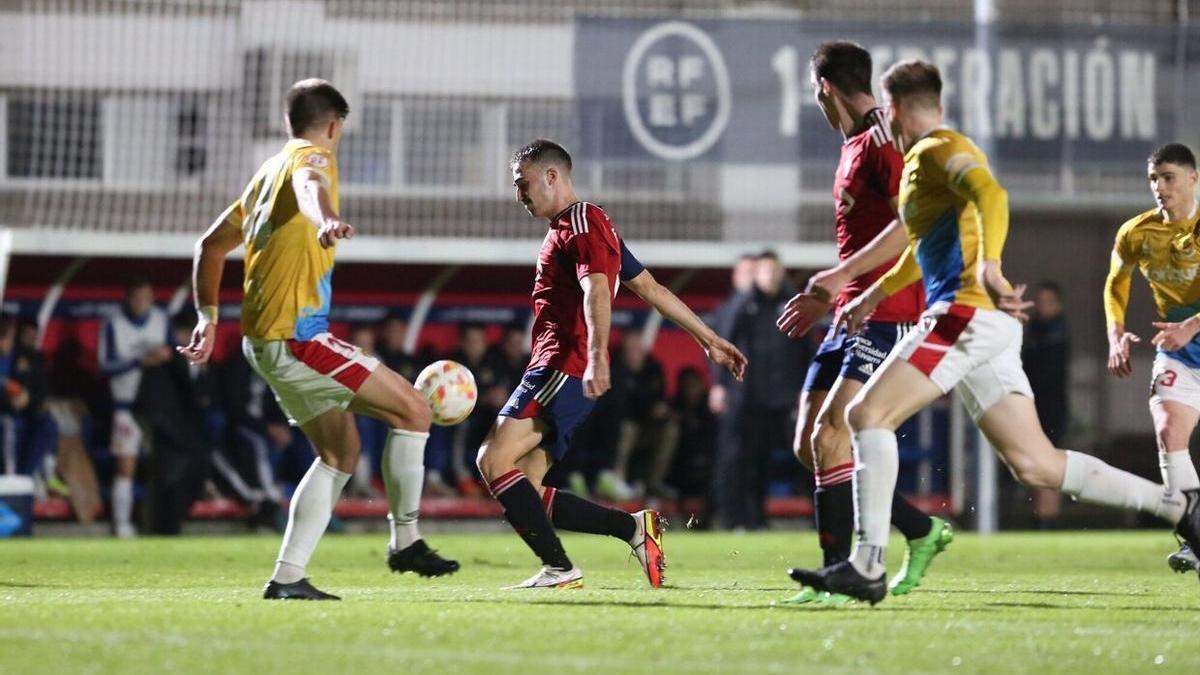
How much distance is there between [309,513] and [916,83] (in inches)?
111

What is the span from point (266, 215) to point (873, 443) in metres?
2.49

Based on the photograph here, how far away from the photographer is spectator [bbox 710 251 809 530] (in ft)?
60.3

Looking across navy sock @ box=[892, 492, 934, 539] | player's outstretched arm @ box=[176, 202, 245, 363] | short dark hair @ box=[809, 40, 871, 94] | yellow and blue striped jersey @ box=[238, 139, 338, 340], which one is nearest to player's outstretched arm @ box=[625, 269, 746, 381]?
navy sock @ box=[892, 492, 934, 539]

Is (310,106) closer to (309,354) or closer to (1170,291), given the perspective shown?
(309,354)

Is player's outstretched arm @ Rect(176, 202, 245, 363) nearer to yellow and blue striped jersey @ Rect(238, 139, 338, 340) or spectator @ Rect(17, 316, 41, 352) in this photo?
yellow and blue striped jersey @ Rect(238, 139, 338, 340)

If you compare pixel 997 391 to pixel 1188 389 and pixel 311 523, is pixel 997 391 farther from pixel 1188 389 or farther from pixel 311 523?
pixel 1188 389

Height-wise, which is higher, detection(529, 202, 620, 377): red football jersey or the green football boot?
detection(529, 202, 620, 377): red football jersey

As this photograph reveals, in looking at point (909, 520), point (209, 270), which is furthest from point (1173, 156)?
point (209, 270)

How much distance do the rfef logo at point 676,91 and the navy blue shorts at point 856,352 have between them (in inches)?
481

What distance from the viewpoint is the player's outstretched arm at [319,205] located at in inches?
290

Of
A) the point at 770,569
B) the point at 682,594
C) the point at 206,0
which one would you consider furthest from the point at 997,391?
the point at 206,0

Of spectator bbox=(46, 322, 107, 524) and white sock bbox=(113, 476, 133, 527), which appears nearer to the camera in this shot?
white sock bbox=(113, 476, 133, 527)

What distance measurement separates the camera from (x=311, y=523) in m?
8.06

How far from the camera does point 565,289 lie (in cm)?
926
